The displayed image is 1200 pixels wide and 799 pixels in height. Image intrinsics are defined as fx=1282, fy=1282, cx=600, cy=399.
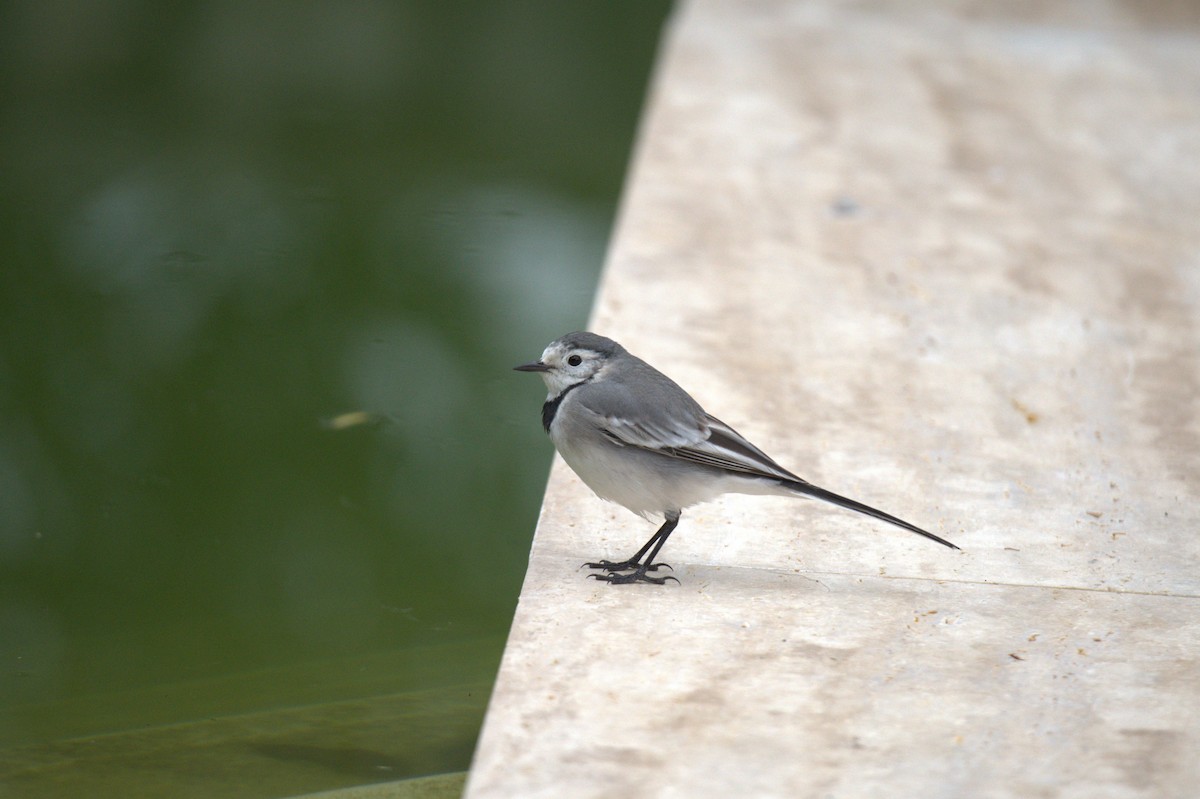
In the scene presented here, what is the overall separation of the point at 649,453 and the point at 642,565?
1.18 ft

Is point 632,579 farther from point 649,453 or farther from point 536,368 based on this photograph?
point 536,368

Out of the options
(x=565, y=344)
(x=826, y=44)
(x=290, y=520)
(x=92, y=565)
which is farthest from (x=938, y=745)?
(x=826, y=44)

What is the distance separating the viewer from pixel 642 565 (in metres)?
3.88

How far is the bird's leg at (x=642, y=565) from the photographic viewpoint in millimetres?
3797

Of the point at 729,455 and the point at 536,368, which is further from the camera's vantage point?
the point at 536,368

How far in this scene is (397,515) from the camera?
16.4ft

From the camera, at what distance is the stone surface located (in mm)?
3018

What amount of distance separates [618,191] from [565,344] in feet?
14.9

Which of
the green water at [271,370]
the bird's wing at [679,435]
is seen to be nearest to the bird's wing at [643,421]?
the bird's wing at [679,435]

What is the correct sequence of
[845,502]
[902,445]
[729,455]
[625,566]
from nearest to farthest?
[845,502] → [729,455] → [625,566] → [902,445]

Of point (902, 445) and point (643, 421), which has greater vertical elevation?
point (643, 421)

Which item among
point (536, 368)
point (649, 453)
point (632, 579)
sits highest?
point (536, 368)

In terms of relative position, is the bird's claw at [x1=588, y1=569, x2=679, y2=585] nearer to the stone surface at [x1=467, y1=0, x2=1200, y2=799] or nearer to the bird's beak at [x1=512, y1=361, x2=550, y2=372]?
the stone surface at [x1=467, y1=0, x2=1200, y2=799]

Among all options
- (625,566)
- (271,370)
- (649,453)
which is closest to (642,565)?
(625,566)
